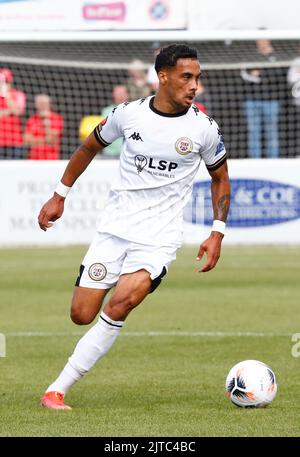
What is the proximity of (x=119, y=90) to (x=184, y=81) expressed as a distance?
513 inches

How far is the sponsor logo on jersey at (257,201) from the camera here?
20562mm

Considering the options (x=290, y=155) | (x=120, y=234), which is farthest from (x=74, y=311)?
(x=290, y=155)

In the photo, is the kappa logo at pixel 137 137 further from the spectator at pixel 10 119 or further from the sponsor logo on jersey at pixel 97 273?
the spectator at pixel 10 119

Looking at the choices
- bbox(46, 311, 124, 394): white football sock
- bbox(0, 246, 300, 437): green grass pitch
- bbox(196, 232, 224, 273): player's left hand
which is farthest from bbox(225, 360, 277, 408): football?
bbox(46, 311, 124, 394): white football sock

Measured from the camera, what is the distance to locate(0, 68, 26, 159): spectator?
845 inches

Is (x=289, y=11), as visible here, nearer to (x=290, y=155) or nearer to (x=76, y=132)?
(x=290, y=155)

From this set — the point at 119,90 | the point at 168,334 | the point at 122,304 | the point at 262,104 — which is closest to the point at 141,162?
the point at 122,304

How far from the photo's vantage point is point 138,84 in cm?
2188

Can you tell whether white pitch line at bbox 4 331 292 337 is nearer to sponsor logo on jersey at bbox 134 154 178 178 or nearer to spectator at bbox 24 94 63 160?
sponsor logo on jersey at bbox 134 154 178 178

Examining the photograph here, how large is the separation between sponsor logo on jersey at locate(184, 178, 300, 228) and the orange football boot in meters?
12.5

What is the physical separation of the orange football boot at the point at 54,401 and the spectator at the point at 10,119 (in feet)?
44.8
